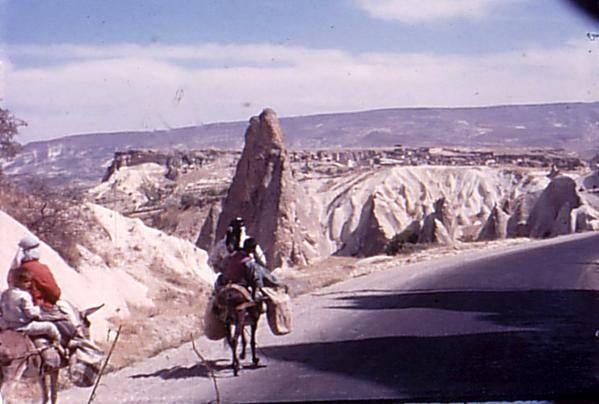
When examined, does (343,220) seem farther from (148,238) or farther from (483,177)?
(148,238)

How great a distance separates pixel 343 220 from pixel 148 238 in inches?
1200

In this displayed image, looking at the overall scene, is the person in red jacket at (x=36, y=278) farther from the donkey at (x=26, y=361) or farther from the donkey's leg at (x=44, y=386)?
the donkey's leg at (x=44, y=386)

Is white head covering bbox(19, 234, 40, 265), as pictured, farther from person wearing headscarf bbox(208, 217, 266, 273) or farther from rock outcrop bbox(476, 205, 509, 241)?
rock outcrop bbox(476, 205, 509, 241)

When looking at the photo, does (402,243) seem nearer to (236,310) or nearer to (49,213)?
(49,213)

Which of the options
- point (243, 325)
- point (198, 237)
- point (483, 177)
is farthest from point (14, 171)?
point (483, 177)

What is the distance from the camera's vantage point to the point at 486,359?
11742mm

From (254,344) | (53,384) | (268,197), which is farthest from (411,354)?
(268,197)

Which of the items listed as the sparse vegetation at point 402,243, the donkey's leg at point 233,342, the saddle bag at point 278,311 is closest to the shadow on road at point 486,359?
the saddle bag at point 278,311

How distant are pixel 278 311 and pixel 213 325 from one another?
794mm

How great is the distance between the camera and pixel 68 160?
15.7 meters

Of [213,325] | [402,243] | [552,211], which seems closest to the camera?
[213,325]

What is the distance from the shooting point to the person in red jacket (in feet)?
30.1

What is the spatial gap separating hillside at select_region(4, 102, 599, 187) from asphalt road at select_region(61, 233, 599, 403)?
10.1ft

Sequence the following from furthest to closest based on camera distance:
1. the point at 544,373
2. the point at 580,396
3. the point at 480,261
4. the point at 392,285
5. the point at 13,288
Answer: the point at 480,261 < the point at 392,285 < the point at 544,373 < the point at 580,396 < the point at 13,288
